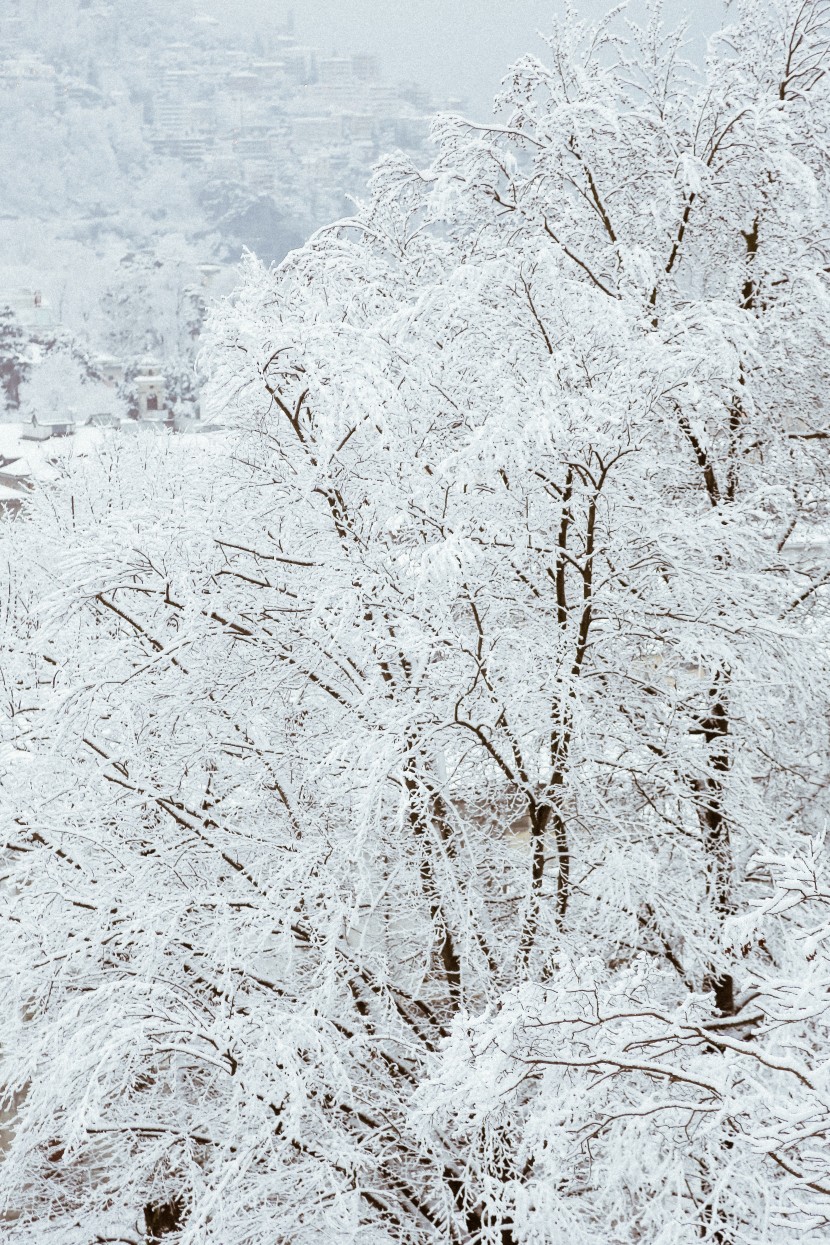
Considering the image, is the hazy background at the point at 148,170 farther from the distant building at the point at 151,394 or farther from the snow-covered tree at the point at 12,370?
the distant building at the point at 151,394

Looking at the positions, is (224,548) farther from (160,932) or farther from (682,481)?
(682,481)

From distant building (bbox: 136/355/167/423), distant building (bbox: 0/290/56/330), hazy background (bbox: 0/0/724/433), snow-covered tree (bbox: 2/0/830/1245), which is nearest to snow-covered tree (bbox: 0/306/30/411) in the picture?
hazy background (bbox: 0/0/724/433)

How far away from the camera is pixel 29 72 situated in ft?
522

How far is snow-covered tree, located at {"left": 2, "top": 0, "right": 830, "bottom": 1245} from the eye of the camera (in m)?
3.98

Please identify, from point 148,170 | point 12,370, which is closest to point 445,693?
point 12,370

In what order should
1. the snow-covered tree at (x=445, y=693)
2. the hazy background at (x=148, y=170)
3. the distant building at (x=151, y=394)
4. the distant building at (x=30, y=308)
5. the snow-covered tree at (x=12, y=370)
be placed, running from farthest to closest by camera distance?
the distant building at (x=30, y=308) < the hazy background at (x=148, y=170) < the snow-covered tree at (x=12, y=370) < the distant building at (x=151, y=394) < the snow-covered tree at (x=445, y=693)

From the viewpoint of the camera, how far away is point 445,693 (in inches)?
171

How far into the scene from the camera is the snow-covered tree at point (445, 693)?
3980 millimetres

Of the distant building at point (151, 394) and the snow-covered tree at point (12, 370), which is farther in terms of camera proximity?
the snow-covered tree at point (12, 370)

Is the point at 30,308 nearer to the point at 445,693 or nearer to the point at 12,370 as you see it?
the point at 12,370

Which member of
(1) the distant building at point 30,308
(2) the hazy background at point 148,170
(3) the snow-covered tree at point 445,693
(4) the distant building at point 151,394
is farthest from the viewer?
(1) the distant building at point 30,308

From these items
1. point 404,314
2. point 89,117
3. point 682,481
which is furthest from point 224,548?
point 89,117

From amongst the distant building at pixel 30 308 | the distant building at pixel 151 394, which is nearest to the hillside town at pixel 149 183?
the distant building at pixel 151 394

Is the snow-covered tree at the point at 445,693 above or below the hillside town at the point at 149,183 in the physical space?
below
